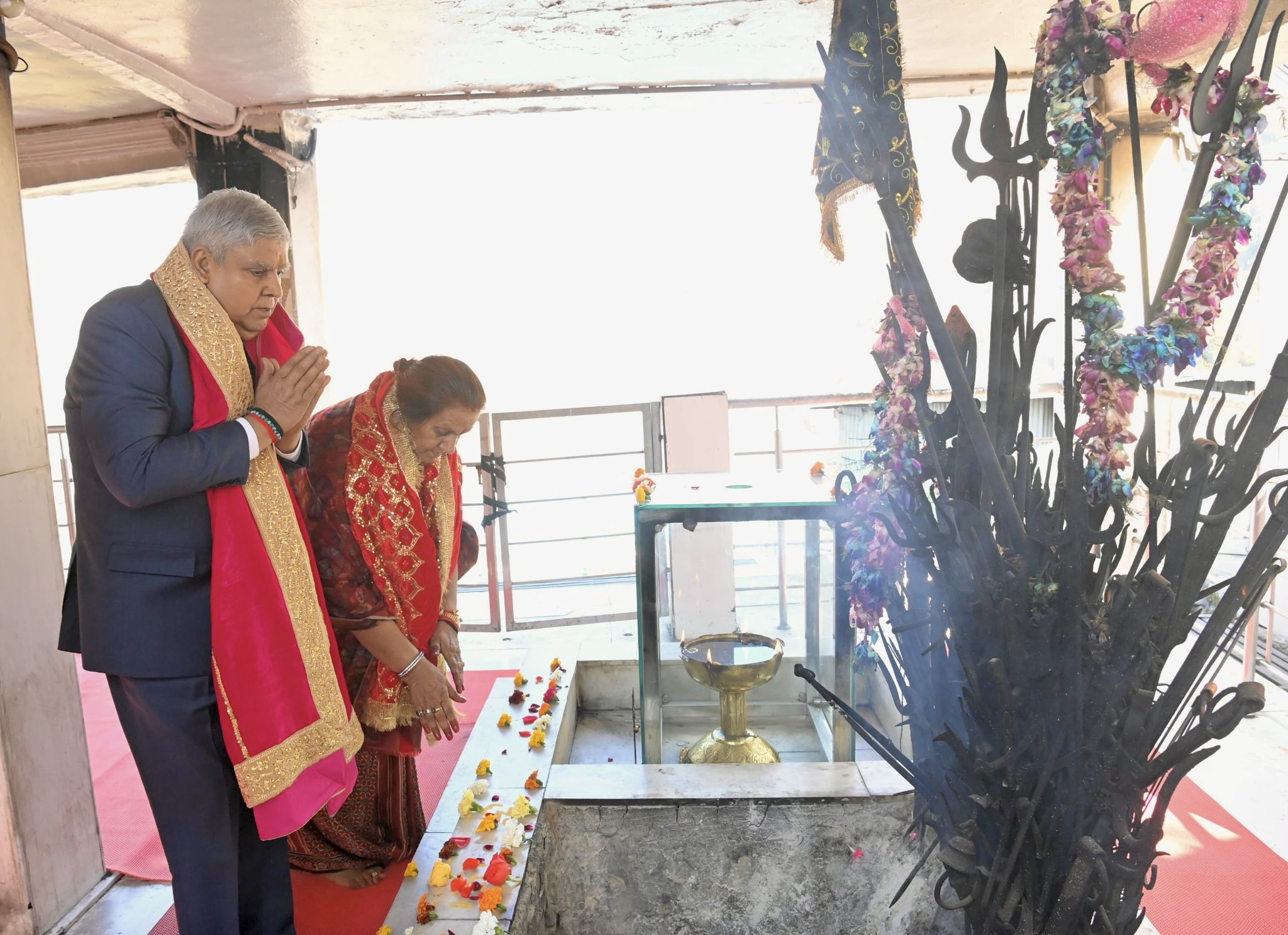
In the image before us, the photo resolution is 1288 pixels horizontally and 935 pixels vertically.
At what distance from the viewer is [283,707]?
182 cm

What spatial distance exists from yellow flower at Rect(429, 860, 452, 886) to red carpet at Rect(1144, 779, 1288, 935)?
1.57 metres

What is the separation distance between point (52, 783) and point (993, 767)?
7.56 feet

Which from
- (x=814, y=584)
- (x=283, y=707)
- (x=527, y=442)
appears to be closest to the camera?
(x=283, y=707)

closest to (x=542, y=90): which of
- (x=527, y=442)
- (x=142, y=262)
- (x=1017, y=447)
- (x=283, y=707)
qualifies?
(x=283, y=707)

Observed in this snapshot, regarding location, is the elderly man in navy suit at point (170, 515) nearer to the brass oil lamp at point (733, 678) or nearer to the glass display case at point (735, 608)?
the glass display case at point (735, 608)

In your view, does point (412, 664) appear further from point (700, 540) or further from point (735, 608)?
point (700, 540)

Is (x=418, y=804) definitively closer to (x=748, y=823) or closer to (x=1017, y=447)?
(x=748, y=823)

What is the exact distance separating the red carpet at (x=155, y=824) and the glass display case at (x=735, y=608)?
79cm

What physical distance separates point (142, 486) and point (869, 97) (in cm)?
135

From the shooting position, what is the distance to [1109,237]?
1.04 meters

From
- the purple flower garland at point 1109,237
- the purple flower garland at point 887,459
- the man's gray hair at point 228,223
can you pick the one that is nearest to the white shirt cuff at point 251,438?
the man's gray hair at point 228,223

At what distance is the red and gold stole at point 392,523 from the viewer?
2225 mm

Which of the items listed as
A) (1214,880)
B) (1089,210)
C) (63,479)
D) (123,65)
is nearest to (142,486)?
(1089,210)

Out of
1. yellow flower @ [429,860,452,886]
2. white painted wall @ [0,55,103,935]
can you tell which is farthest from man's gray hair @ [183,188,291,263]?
yellow flower @ [429,860,452,886]
